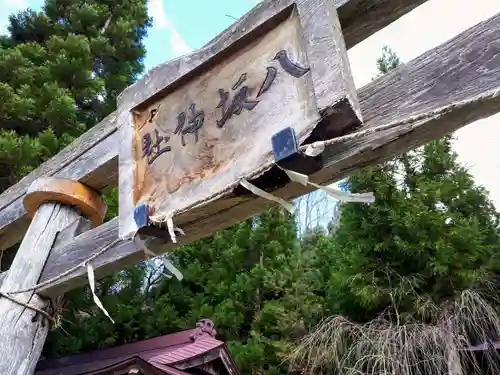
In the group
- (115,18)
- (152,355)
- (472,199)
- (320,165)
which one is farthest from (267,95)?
(115,18)

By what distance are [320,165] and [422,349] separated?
2.45 metres

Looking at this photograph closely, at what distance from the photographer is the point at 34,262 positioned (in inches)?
77.8

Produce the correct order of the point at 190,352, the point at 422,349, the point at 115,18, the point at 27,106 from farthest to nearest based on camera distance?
1. the point at 115,18
2. the point at 27,106
3. the point at 190,352
4. the point at 422,349

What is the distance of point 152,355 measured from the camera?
3.77 metres

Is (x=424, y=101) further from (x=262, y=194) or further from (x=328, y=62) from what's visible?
(x=262, y=194)

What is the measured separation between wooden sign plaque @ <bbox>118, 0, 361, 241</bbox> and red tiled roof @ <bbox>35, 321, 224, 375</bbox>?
8.00 ft

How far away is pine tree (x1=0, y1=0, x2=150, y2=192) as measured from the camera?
14.5 ft

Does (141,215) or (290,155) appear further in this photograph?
(141,215)

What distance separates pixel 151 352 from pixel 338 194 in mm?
3282

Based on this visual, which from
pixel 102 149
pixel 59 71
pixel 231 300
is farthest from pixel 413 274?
pixel 59 71

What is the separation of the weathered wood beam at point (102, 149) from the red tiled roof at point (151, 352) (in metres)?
1.66

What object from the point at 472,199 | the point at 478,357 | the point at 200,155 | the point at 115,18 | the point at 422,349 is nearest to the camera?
the point at 200,155

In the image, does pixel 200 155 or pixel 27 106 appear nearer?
pixel 200 155

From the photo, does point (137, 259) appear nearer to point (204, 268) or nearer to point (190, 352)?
point (190, 352)
